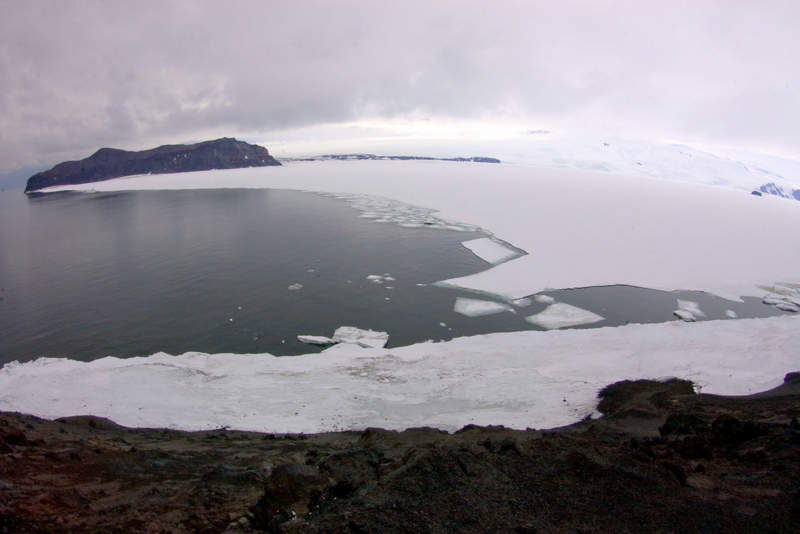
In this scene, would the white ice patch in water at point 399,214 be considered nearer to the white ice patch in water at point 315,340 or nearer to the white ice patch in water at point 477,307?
the white ice patch in water at point 477,307

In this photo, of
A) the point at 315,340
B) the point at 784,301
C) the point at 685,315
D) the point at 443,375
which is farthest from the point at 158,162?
the point at 784,301

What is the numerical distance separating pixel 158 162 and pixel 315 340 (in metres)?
77.6

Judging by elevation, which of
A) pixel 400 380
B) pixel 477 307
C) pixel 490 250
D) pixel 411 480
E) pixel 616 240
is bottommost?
pixel 400 380

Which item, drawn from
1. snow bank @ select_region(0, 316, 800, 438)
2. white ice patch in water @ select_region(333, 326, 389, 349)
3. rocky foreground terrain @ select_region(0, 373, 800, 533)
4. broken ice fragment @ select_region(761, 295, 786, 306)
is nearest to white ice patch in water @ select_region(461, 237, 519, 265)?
snow bank @ select_region(0, 316, 800, 438)

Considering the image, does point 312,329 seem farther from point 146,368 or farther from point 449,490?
point 449,490

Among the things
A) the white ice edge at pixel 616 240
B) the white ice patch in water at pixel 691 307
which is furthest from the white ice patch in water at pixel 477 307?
the white ice patch in water at pixel 691 307

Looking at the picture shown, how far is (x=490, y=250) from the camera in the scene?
15672mm

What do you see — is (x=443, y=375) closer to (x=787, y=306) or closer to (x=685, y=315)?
(x=685, y=315)

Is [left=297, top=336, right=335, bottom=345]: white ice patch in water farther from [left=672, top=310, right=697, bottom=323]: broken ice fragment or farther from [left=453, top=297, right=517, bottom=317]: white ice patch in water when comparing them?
[left=672, top=310, right=697, bottom=323]: broken ice fragment

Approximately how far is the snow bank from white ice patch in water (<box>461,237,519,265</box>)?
5.89 m

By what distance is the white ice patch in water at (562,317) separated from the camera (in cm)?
962

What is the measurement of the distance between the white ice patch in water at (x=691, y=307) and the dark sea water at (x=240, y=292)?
10.1 inches

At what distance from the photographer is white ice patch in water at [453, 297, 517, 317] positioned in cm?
1023

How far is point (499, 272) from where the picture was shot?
42.4 ft
